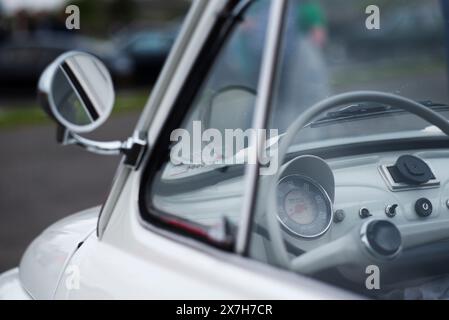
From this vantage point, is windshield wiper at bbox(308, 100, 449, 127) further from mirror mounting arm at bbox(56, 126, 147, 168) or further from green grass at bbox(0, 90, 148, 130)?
green grass at bbox(0, 90, 148, 130)

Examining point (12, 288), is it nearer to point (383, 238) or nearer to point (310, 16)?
point (383, 238)

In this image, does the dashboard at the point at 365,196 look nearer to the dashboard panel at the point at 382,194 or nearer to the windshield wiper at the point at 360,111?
the dashboard panel at the point at 382,194

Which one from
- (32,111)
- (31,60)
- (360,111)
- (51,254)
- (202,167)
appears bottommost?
(51,254)

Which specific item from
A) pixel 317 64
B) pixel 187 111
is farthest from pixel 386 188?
pixel 317 64

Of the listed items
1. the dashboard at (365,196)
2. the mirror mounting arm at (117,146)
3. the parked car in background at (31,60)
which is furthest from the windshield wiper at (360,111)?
the parked car in background at (31,60)

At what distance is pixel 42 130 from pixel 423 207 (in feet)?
30.4

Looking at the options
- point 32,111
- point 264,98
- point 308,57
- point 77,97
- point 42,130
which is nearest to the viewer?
point 264,98

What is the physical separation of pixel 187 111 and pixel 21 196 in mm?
5331

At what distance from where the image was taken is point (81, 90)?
5.76 feet

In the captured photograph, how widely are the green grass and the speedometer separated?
30.3ft

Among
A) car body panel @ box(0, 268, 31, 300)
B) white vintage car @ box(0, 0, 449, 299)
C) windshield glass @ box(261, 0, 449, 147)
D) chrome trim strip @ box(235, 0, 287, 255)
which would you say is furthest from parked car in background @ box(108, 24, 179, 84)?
chrome trim strip @ box(235, 0, 287, 255)

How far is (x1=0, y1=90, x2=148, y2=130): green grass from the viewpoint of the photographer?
11.3 metres

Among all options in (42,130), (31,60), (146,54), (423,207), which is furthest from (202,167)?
(146,54)

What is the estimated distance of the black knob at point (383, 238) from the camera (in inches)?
64.1
